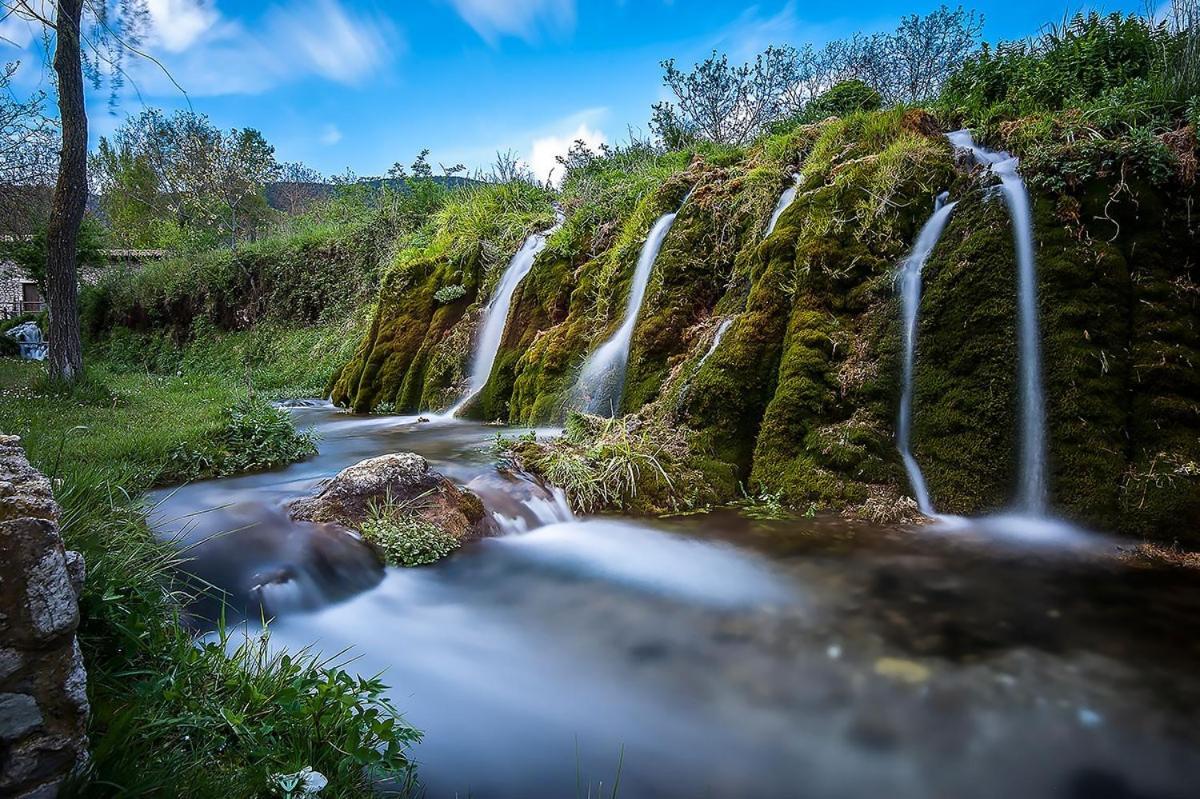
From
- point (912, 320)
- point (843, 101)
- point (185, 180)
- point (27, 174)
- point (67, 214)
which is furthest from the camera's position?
point (185, 180)

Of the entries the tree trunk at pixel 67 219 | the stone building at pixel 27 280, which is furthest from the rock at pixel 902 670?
the stone building at pixel 27 280

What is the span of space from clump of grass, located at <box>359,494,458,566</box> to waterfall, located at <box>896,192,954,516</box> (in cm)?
347

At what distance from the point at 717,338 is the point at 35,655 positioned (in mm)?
5505

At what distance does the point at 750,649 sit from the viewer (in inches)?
122

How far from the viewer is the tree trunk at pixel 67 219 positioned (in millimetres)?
8211

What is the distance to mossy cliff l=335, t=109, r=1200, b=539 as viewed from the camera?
441cm

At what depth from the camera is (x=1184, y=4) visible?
20.8 ft

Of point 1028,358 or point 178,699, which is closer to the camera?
point 178,699

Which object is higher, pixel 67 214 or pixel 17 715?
pixel 67 214

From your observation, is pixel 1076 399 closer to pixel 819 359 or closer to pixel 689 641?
pixel 819 359

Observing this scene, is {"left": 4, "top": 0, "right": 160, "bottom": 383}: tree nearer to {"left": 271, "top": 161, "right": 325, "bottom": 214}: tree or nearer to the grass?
the grass

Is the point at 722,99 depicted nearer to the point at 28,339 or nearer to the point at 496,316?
the point at 496,316

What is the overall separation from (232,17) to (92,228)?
22.6 metres

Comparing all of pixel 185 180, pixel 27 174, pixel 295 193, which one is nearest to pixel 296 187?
pixel 295 193
